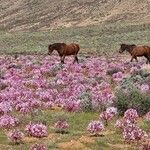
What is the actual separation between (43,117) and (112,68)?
15630mm

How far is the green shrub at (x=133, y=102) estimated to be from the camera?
18.1 meters

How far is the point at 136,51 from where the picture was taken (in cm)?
3981

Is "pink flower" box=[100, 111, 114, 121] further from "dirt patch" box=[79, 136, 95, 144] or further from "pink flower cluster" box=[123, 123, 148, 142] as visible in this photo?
"pink flower cluster" box=[123, 123, 148, 142]

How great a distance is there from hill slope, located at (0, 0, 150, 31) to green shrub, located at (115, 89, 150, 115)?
120 meters

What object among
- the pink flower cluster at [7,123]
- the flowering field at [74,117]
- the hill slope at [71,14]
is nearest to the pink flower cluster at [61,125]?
the flowering field at [74,117]

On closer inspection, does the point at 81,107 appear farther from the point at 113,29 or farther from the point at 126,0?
the point at 126,0

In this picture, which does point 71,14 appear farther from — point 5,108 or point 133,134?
point 133,134

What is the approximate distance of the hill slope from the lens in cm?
14975

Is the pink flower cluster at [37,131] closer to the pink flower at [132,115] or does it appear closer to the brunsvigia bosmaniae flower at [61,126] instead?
the brunsvigia bosmaniae flower at [61,126]

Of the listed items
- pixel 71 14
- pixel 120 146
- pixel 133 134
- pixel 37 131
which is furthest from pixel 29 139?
pixel 71 14

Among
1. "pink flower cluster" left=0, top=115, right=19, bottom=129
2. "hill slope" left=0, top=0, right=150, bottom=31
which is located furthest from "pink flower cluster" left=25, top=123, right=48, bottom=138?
"hill slope" left=0, top=0, right=150, bottom=31

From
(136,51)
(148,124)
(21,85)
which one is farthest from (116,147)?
(136,51)

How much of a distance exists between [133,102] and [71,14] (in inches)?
5895

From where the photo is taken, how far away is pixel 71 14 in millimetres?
166625
